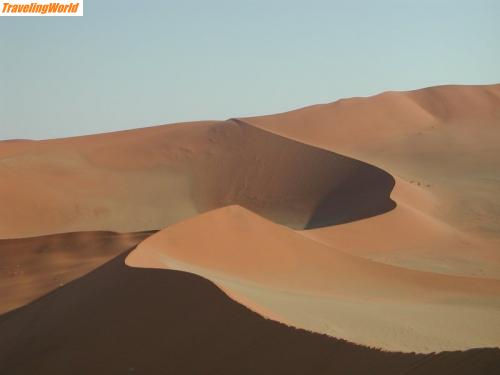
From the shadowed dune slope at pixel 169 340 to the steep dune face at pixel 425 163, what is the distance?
7.57m

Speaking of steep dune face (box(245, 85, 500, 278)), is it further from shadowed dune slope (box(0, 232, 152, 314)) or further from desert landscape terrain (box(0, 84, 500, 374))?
shadowed dune slope (box(0, 232, 152, 314))

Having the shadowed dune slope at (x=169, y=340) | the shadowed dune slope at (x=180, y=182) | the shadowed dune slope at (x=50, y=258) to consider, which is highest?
the shadowed dune slope at (x=180, y=182)

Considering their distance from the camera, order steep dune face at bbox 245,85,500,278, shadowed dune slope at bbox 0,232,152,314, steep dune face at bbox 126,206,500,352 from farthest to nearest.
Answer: steep dune face at bbox 245,85,500,278, shadowed dune slope at bbox 0,232,152,314, steep dune face at bbox 126,206,500,352

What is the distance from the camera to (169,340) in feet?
26.0

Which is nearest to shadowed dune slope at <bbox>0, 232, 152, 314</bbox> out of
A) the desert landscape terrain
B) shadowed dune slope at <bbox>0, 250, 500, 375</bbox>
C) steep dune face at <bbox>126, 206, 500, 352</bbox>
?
the desert landscape terrain

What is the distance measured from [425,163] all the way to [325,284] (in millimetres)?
17960

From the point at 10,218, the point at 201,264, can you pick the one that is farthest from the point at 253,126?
the point at 201,264

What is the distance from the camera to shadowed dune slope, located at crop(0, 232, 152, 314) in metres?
15.1

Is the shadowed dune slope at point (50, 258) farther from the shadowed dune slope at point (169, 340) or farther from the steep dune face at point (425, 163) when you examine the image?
the steep dune face at point (425, 163)

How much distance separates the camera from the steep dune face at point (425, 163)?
56.9 feet

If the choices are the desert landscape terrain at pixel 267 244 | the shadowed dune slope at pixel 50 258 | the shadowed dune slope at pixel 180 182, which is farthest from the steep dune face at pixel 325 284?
the shadowed dune slope at pixel 180 182

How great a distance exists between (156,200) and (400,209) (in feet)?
36.7

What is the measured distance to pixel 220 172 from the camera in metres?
30.7

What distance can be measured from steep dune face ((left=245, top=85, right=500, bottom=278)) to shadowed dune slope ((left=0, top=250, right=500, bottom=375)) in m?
7.57
